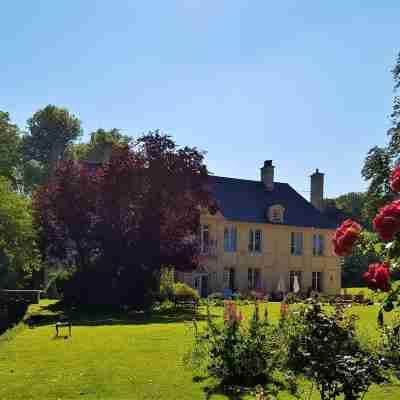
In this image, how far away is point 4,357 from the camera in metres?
14.1

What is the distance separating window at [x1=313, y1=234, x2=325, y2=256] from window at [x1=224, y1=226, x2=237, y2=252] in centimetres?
747

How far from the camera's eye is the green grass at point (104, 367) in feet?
33.0

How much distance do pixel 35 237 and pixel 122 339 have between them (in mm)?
14369

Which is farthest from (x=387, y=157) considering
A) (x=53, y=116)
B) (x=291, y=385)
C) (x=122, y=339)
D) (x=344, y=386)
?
(x=53, y=116)

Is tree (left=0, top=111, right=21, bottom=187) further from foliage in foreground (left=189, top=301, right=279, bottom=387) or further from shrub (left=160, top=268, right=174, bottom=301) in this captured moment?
foliage in foreground (left=189, top=301, right=279, bottom=387)

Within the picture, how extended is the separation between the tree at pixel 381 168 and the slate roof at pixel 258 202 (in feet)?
52.4

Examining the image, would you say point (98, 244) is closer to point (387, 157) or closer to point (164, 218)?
point (164, 218)

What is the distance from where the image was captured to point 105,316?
25391 millimetres

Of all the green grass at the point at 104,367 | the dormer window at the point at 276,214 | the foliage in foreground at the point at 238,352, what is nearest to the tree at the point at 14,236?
the green grass at the point at 104,367

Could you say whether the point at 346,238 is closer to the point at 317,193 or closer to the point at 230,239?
the point at 230,239

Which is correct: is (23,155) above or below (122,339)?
above

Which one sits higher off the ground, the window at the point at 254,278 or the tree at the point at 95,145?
the tree at the point at 95,145

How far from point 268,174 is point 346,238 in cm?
4211

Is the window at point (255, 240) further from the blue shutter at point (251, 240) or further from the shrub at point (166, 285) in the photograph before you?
the shrub at point (166, 285)
